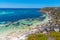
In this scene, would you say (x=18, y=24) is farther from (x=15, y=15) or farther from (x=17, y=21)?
(x=15, y=15)

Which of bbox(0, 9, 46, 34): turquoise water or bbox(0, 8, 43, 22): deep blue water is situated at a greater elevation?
bbox(0, 9, 46, 34): turquoise water

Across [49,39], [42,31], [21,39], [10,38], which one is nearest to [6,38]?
[10,38]

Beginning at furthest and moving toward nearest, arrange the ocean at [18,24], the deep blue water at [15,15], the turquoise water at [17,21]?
the deep blue water at [15,15]
the turquoise water at [17,21]
the ocean at [18,24]

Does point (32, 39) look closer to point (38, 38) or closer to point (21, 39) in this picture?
point (38, 38)

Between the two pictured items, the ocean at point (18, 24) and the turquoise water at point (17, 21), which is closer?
the ocean at point (18, 24)

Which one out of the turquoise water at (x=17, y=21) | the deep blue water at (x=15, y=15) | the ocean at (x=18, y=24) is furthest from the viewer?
the deep blue water at (x=15, y=15)

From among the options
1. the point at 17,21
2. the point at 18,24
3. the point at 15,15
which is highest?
the point at 18,24

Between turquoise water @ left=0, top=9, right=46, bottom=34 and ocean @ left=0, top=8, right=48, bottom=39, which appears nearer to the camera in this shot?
ocean @ left=0, top=8, right=48, bottom=39

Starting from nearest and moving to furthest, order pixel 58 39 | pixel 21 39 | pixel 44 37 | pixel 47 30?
pixel 58 39, pixel 44 37, pixel 21 39, pixel 47 30

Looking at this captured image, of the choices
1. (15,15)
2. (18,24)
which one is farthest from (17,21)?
(15,15)

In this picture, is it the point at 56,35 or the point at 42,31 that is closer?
the point at 56,35

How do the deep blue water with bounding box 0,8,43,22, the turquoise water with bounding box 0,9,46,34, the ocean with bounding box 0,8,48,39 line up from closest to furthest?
the ocean with bounding box 0,8,48,39 → the turquoise water with bounding box 0,9,46,34 → the deep blue water with bounding box 0,8,43,22
